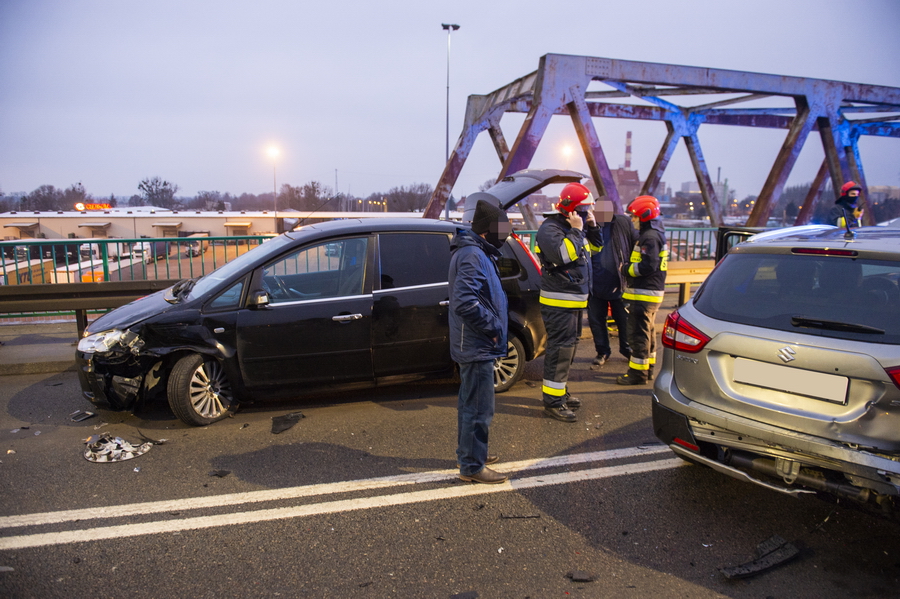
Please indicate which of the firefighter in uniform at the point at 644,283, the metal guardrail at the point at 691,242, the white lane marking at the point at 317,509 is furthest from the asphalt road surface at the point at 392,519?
the metal guardrail at the point at 691,242

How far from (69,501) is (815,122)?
12.5 m

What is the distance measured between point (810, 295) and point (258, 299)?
3.87 metres

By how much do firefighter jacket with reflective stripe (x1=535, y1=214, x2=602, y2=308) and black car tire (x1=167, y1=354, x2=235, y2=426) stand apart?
2.84m

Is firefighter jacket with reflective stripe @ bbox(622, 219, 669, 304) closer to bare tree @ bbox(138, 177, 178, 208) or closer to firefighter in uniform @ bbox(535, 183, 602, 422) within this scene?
firefighter in uniform @ bbox(535, 183, 602, 422)

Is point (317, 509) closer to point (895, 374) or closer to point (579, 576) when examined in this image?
point (579, 576)

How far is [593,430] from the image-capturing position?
4.52 m

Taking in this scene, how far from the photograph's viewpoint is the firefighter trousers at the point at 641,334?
5.55 meters

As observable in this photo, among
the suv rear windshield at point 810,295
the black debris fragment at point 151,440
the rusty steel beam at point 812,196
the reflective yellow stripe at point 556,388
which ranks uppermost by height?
the rusty steel beam at point 812,196

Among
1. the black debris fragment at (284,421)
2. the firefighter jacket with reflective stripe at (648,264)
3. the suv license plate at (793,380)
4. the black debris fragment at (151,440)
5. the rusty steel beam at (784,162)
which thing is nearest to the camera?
the suv license plate at (793,380)

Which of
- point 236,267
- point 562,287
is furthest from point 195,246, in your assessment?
point 562,287

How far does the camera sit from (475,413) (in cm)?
A: 349

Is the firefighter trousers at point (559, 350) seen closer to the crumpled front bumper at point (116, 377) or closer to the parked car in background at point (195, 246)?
the crumpled front bumper at point (116, 377)

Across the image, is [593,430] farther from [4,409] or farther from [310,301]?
[4,409]

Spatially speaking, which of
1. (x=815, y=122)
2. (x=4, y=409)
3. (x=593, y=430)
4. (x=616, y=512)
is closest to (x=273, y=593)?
(x=616, y=512)
